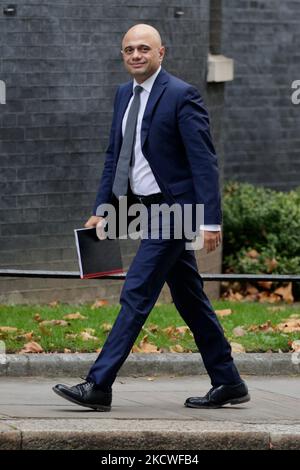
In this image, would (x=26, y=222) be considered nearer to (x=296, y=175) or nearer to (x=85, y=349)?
(x=85, y=349)

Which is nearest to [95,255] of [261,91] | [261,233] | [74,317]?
[74,317]

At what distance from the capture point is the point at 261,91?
17.2 metres

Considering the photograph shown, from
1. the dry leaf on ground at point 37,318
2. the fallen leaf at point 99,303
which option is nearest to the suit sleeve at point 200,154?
the dry leaf on ground at point 37,318

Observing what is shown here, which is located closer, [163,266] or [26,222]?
[163,266]

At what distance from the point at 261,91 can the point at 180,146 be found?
8.97 meters

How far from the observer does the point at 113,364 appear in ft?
26.9

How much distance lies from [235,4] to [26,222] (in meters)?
5.05

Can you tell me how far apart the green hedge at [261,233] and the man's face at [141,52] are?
22.7 feet

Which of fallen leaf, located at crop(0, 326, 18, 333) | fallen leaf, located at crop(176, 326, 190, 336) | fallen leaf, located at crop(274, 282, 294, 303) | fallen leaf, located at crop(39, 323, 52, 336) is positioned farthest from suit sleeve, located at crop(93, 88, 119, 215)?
fallen leaf, located at crop(274, 282, 294, 303)

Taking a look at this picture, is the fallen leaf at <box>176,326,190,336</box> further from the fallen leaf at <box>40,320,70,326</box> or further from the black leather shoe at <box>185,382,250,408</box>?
the black leather shoe at <box>185,382,250,408</box>

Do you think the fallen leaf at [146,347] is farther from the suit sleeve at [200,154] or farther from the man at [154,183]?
the suit sleeve at [200,154]

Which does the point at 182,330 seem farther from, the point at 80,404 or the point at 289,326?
the point at 80,404

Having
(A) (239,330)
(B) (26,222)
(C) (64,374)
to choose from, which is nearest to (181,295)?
(C) (64,374)

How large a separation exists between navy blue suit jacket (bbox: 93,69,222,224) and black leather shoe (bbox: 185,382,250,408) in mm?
1051
